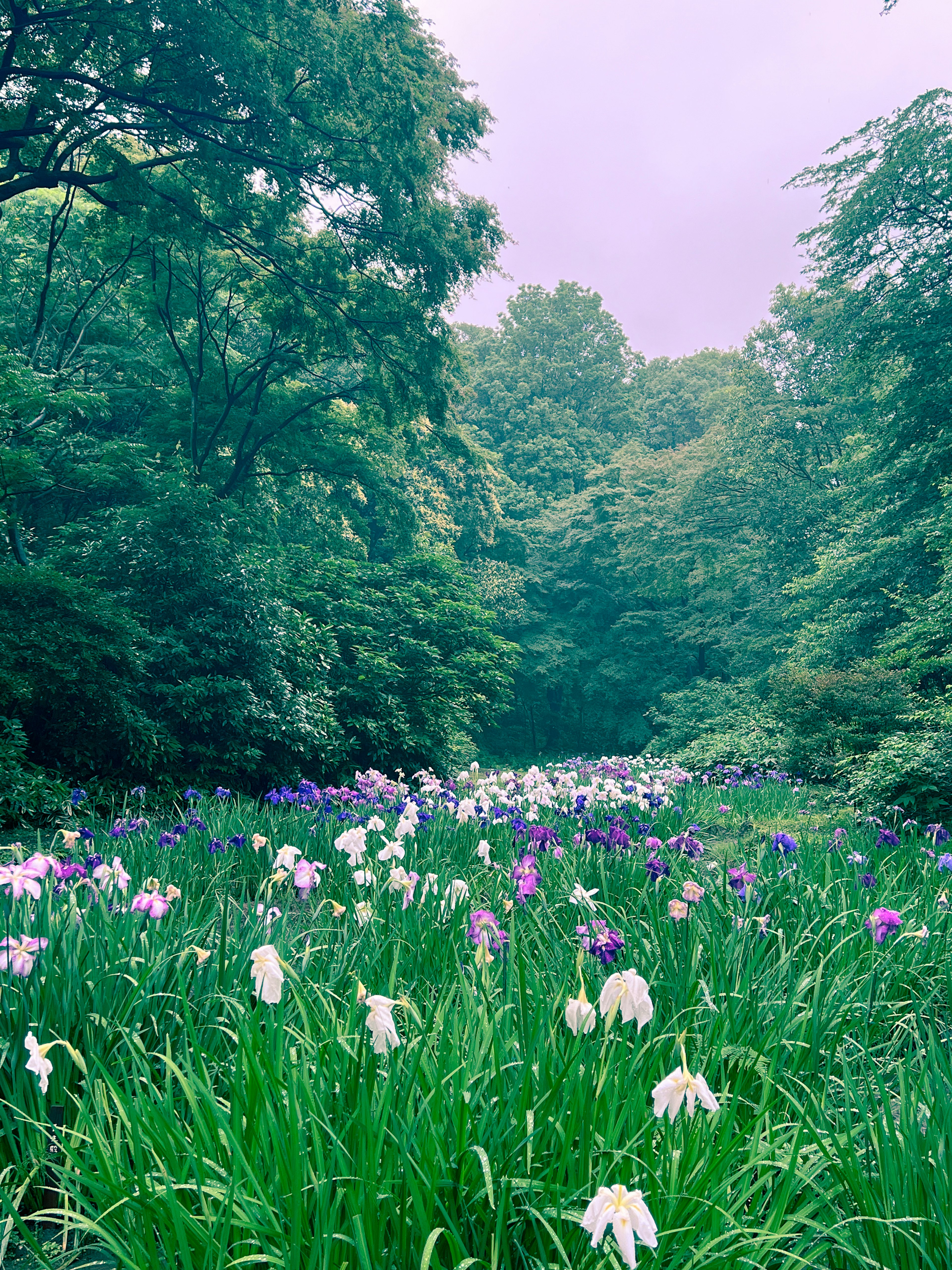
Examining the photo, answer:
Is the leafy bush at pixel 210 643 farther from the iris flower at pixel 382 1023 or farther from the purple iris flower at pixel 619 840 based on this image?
the iris flower at pixel 382 1023

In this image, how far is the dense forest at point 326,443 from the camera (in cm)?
709

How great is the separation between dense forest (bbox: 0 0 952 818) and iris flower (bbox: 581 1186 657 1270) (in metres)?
5.64

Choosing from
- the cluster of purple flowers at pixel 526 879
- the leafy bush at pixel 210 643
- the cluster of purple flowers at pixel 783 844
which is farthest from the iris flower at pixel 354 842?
the leafy bush at pixel 210 643

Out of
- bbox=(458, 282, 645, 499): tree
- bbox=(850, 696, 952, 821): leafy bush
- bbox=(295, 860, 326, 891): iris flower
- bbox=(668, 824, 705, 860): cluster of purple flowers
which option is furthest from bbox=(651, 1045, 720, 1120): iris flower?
bbox=(458, 282, 645, 499): tree

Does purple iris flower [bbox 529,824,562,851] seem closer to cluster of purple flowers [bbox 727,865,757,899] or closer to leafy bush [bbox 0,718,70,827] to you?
cluster of purple flowers [bbox 727,865,757,899]

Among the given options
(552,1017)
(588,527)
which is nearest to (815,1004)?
(552,1017)

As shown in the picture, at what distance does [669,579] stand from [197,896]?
21.7 meters

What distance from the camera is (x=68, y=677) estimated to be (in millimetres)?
6180

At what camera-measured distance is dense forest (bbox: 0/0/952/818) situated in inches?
279

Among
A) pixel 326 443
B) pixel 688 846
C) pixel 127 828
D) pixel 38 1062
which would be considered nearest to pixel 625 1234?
pixel 38 1062

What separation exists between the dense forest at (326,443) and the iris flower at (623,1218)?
5.64m

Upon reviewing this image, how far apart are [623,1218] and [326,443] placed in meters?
14.0

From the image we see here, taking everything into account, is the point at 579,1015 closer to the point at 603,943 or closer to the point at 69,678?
the point at 603,943

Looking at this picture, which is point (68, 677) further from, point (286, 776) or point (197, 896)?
point (197, 896)
